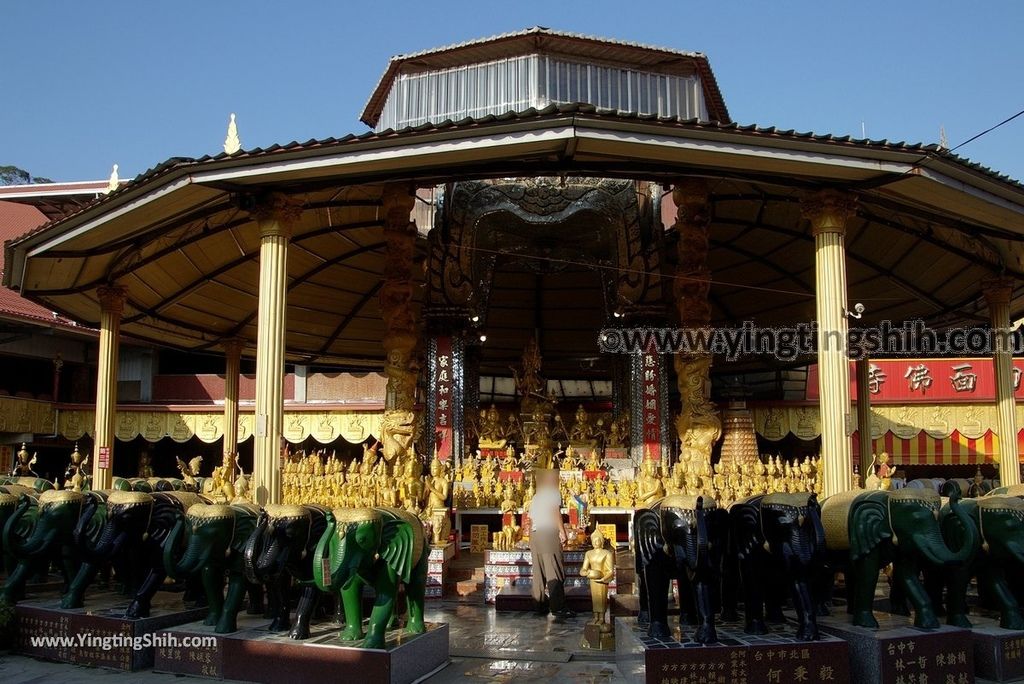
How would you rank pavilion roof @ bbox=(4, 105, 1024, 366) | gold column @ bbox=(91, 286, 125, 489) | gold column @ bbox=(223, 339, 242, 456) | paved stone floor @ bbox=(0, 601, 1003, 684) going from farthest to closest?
gold column @ bbox=(223, 339, 242, 456)
gold column @ bbox=(91, 286, 125, 489)
pavilion roof @ bbox=(4, 105, 1024, 366)
paved stone floor @ bbox=(0, 601, 1003, 684)

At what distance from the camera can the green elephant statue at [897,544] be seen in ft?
24.3

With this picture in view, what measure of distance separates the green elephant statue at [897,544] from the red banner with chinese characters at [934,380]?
1854 cm

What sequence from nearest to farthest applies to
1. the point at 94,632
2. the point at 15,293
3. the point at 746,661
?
the point at 746,661 → the point at 94,632 → the point at 15,293

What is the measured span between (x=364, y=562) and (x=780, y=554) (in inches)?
145

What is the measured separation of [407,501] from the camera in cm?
1291

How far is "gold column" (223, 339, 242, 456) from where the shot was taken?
20302mm

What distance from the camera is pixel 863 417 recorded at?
20125 mm

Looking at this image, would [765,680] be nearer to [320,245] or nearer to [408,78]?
[320,245]

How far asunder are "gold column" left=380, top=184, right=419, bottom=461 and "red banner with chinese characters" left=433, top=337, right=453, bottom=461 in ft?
9.28

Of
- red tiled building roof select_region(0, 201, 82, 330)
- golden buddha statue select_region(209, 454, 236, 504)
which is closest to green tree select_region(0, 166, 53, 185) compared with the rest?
red tiled building roof select_region(0, 201, 82, 330)

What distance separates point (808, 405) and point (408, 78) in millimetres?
15531

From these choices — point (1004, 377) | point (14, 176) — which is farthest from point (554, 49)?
point (14, 176)

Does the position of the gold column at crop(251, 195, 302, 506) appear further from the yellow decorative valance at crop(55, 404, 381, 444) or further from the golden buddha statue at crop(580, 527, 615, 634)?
the yellow decorative valance at crop(55, 404, 381, 444)

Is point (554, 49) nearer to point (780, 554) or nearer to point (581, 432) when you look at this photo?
point (581, 432)
